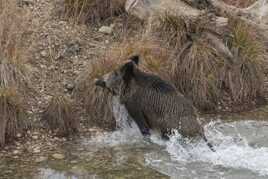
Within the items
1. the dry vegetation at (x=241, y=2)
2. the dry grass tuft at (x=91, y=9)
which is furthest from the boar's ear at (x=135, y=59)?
the dry vegetation at (x=241, y=2)

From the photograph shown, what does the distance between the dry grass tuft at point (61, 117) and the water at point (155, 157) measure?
0.21m

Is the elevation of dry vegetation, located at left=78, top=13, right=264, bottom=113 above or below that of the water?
above

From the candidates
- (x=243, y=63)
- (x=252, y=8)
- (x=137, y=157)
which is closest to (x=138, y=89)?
(x=137, y=157)

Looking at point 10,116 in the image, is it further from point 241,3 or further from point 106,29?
point 241,3

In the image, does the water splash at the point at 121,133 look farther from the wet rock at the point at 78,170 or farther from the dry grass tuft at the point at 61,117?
the wet rock at the point at 78,170

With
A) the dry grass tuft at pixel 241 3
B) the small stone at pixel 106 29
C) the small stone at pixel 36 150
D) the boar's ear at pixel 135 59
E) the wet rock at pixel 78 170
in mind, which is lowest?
the wet rock at pixel 78 170

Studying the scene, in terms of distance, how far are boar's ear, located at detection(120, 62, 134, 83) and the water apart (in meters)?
0.51

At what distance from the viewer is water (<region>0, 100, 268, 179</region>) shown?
6523 mm

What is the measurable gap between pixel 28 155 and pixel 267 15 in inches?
185

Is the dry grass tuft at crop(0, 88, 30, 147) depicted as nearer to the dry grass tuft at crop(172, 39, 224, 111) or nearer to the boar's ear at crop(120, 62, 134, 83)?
the boar's ear at crop(120, 62, 134, 83)

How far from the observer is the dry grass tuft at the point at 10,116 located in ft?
23.2

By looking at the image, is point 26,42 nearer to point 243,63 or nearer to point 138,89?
point 138,89

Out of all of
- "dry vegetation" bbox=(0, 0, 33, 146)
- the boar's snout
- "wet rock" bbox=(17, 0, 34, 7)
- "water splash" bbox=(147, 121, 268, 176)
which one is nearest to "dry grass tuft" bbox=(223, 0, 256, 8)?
"water splash" bbox=(147, 121, 268, 176)

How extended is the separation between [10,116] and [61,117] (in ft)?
2.02
